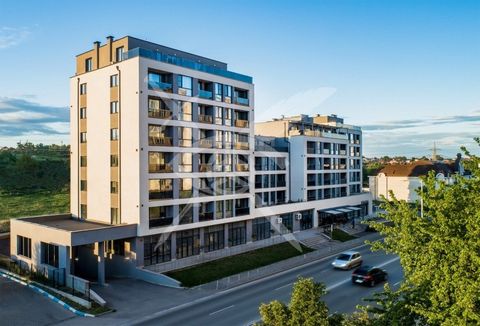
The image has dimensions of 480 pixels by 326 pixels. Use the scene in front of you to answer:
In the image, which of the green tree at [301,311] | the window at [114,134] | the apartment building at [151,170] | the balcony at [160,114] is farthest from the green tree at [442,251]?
the window at [114,134]

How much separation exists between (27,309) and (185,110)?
851 inches

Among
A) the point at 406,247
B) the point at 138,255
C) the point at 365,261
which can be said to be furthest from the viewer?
the point at 365,261

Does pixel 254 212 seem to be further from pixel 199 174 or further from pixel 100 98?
pixel 100 98

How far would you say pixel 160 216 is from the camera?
Result: 121 feet

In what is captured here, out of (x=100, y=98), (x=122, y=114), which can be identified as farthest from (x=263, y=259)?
(x=100, y=98)

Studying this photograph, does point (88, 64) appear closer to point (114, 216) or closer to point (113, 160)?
point (113, 160)

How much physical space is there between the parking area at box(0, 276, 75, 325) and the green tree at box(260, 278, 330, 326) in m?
17.4

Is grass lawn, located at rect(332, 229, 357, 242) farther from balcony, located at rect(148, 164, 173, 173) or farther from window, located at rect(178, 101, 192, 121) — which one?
window, located at rect(178, 101, 192, 121)

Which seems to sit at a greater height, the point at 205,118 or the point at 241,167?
the point at 205,118

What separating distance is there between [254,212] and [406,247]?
113 feet

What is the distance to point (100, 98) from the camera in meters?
38.8

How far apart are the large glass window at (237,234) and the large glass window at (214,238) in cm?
126

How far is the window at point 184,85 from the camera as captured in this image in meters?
38.6

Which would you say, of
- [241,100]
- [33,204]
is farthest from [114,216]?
[33,204]
